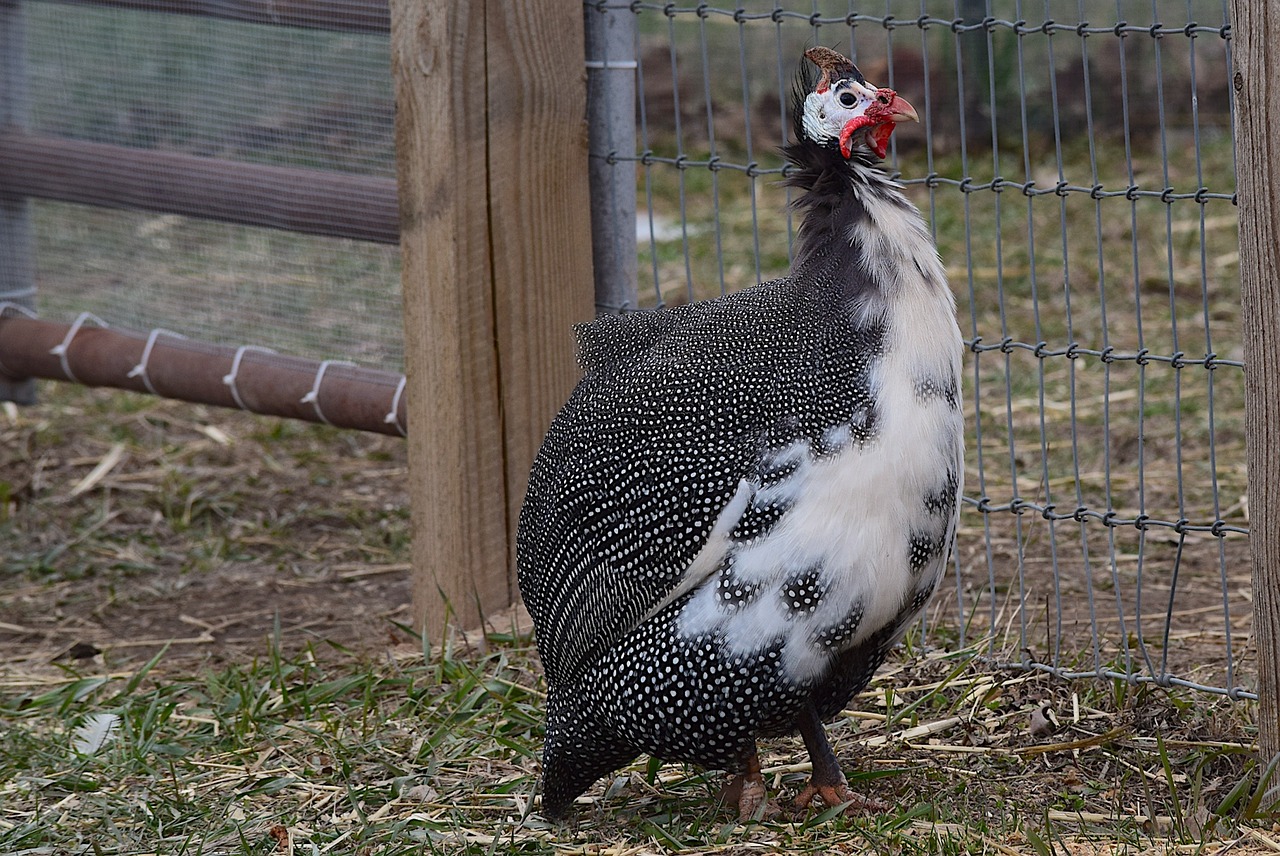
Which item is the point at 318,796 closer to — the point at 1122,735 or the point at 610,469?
the point at 610,469

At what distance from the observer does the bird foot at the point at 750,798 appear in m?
2.61

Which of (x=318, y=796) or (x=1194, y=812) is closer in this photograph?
(x=1194, y=812)

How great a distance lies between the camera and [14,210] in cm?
474

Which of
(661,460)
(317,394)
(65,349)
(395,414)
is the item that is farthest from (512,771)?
(65,349)

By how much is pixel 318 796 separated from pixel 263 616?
1.16 m

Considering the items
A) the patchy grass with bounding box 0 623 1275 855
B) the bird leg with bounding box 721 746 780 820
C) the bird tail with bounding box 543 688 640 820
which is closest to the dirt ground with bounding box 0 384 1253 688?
the patchy grass with bounding box 0 623 1275 855

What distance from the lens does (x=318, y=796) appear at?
2830 millimetres

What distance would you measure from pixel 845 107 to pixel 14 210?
Answer: 124 inches

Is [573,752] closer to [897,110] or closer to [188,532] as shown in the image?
[897,110]

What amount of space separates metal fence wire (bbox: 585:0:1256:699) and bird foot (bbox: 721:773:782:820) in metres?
0.78

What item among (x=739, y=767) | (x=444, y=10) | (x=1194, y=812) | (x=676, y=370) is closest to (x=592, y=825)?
(x=739, y=767)

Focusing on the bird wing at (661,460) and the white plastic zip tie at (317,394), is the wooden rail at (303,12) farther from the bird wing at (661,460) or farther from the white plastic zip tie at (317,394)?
the bird wing at (661,460)

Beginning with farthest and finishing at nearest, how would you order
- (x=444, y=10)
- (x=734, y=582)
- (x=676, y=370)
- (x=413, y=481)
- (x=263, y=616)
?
1. (x=263, y=616)
2. (x=413, y=481)
3. (x=444, y=10)
4. (x=676, y=370)
5. (x=734, y=582)

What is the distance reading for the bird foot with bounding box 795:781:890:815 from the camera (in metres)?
2.61
